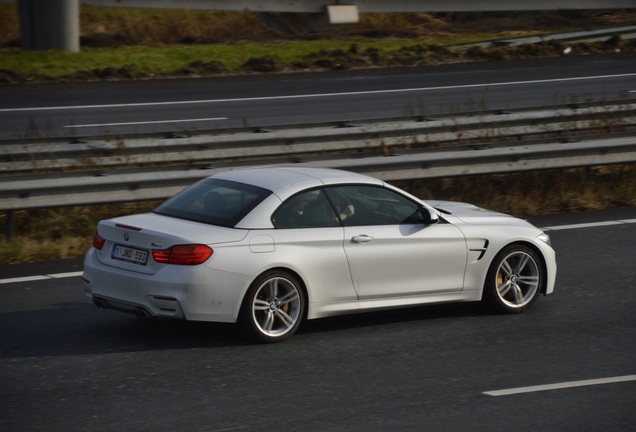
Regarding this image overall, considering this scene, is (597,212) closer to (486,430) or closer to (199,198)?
(199,198)

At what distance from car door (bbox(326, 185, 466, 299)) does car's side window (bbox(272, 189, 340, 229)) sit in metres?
0.08

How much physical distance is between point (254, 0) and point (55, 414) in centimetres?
2613

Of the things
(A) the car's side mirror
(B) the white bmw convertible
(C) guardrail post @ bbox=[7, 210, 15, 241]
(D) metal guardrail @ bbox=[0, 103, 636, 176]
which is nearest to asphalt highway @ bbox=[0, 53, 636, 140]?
(D) metal guardrail @ bbox=[0, 103, 636, 176]

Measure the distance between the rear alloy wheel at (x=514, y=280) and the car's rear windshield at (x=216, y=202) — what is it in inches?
82.9

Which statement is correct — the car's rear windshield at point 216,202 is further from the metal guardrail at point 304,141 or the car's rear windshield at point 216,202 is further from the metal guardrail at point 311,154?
Result: the metal guardrail at point 304,141

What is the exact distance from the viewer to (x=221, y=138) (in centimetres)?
1458

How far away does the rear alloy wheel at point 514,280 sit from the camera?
950 centimetres

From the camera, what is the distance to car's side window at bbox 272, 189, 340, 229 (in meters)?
8.65

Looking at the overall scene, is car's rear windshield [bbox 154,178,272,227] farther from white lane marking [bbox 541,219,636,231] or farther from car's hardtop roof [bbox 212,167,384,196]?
white lane marking [bbox 541,219,636,231]

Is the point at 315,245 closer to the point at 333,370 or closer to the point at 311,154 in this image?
the point at 333,370

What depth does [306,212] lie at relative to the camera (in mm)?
8797

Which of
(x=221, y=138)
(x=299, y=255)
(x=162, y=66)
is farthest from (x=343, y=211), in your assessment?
(x=162, y=66)

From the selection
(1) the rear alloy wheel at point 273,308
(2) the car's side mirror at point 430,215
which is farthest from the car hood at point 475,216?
(1) the rear alloy wheel at point 273,308

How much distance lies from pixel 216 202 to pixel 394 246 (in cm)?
144
